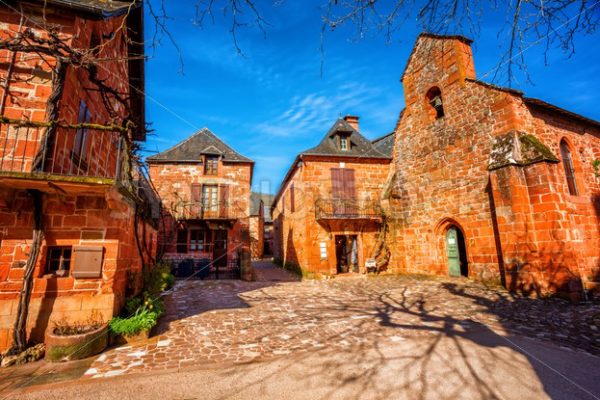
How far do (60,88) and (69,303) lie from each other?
3.75 metres

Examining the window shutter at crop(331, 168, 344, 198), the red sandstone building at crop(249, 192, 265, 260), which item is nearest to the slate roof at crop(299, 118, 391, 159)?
the window shutter at crop(331, 168, 344, 198)

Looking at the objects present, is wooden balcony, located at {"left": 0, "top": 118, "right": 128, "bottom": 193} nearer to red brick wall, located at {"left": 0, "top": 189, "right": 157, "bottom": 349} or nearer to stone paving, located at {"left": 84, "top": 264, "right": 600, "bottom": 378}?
red brick wall, located at {"left": 0, "top": 189, "right": 157, "bottom": 349}

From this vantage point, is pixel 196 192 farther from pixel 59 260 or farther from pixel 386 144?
pixel 59 260

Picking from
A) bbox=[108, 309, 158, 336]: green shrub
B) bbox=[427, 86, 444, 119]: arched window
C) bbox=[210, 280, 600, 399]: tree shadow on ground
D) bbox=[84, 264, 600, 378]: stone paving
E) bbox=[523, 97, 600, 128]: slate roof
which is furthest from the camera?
bbox=[427, 86, 444, 119]: arched window

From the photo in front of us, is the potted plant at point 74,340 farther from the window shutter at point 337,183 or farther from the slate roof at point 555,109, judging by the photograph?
the slate roof at point 555,109

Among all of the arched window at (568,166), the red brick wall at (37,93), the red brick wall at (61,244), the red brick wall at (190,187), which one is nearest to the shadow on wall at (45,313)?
the red brick wall at (61,244)

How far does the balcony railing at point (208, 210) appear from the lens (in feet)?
51.6

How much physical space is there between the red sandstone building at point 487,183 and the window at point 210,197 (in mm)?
6558

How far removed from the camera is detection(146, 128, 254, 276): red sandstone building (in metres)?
15.6

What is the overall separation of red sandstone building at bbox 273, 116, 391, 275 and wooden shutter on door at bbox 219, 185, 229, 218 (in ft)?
Answer: 12.9

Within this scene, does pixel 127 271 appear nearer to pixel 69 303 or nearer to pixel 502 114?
pixel 69 303

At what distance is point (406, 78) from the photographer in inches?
539

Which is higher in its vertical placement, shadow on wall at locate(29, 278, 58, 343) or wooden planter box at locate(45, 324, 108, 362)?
shadow on wall at locate(29, 278, 58, 343)

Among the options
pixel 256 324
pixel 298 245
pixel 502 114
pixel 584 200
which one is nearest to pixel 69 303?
pixel 256 324
